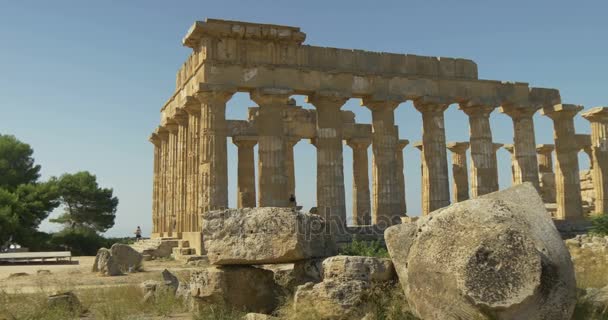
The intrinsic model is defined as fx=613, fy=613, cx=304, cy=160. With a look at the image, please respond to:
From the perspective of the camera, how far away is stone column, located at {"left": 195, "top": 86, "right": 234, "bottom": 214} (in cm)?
2322

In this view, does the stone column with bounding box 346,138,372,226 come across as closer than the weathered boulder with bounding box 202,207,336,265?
No

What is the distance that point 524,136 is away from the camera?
2881 cm

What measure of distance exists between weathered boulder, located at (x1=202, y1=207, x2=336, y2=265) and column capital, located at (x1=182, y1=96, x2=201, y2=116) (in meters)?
16.1

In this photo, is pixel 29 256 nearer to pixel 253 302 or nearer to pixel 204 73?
pixel 204 73

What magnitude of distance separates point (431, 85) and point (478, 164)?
4256mm

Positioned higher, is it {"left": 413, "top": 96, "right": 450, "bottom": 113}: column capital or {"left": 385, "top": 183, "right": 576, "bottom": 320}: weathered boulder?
{"left": 413, "top": 96, "right": 450, "bottom": 113}: column capital

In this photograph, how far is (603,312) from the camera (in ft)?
24.8

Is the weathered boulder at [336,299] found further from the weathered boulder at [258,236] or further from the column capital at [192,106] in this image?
the column capital at [192,106]

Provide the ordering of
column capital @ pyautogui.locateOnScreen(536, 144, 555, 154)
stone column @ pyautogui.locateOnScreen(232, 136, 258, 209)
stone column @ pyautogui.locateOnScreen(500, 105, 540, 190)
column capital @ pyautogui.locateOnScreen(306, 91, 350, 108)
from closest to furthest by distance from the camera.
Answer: column capital @ pyautogui.locateOnScreen(306, 91, 350, 108), stone column @ pyautogui.locateOnScreen(500, 105, 540, 190), stone column @ pyautogui.locateOnScreen(232, 136, 258, 209), column capital @ pyautogui.locateOnScreen(536, 144, 555, 154)

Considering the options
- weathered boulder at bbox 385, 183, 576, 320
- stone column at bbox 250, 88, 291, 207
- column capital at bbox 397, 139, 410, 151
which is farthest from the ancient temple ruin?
weathered boulder at bbox 385, 183, 576, 320

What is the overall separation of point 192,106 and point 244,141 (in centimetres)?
566

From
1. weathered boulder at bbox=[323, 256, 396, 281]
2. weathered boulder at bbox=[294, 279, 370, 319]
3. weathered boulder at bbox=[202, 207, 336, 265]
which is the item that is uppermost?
weathered boulder at bbox=[202, 207, 336, 265]

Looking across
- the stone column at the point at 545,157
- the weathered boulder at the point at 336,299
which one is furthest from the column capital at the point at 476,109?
the weathered boulder at the point at 336,299

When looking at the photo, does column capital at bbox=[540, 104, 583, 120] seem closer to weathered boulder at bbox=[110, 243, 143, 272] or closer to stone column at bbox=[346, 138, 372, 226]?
stone column at bbox=[346, 138, 372, 226]
